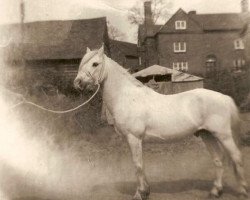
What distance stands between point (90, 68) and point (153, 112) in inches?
24.0

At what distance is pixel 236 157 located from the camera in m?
2.63

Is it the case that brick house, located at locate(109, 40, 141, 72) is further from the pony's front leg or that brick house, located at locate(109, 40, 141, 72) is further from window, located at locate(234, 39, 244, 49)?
window, located at locate(234, 39, 244, 49)

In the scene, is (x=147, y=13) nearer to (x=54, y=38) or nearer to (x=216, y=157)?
(x=54, y=38)

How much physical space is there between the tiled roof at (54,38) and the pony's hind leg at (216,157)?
149 centimetres

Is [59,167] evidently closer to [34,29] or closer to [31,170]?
[31,170]

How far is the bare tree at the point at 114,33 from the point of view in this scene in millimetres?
3422

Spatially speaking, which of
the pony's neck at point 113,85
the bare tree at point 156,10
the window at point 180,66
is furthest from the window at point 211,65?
the pony's neck at point 113,85

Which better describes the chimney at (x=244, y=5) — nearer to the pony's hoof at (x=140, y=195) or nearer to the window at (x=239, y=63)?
the window at (x=239, y=63)

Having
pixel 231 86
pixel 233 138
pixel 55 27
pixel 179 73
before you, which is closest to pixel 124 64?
pixel 179 73

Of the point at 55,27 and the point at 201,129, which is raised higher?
the point at 55,27

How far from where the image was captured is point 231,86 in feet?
10.8

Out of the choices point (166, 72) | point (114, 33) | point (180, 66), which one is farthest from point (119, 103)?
point (114, 33)

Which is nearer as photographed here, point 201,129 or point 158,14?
point 201,129

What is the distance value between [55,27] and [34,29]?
0.70 feet
